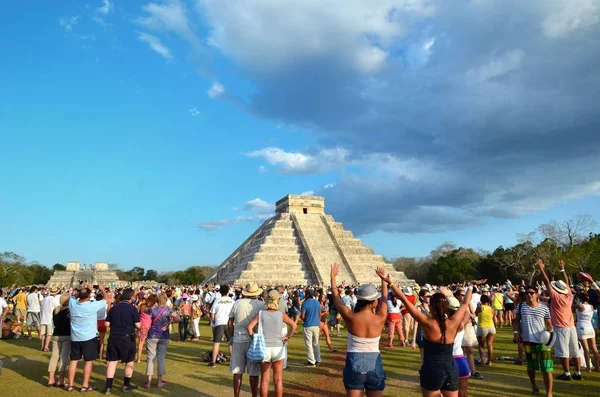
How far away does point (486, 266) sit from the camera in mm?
60031

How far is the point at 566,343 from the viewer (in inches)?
319

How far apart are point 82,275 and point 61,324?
53.6 m

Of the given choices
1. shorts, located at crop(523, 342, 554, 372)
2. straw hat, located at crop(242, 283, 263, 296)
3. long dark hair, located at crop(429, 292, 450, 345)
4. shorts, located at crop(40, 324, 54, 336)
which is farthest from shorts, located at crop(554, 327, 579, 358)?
shorts, located at crop(40, 324, 54, 336)

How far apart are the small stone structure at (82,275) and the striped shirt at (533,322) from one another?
169ft

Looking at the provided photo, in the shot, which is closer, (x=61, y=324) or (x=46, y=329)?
(x=61, y=324)

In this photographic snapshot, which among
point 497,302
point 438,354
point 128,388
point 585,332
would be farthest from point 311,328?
point 497,302

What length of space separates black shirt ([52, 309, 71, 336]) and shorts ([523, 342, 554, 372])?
Result: 8.15 m

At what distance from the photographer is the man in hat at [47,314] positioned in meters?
12.4

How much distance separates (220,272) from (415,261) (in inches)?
2227

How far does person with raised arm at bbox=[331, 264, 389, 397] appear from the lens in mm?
4660

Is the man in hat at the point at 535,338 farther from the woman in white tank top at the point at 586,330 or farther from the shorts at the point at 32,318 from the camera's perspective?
the shorts at the point at 32,318

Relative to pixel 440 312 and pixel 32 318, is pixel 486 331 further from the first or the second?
pixel 32 318

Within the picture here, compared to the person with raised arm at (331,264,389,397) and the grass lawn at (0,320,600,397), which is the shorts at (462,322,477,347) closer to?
the grass lawn at (0,320,600,397)

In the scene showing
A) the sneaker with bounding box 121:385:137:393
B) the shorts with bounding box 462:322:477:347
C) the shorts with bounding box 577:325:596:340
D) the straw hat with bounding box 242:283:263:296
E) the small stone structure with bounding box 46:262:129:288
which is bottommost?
the sneaker with bounding box 121:385:137:393
